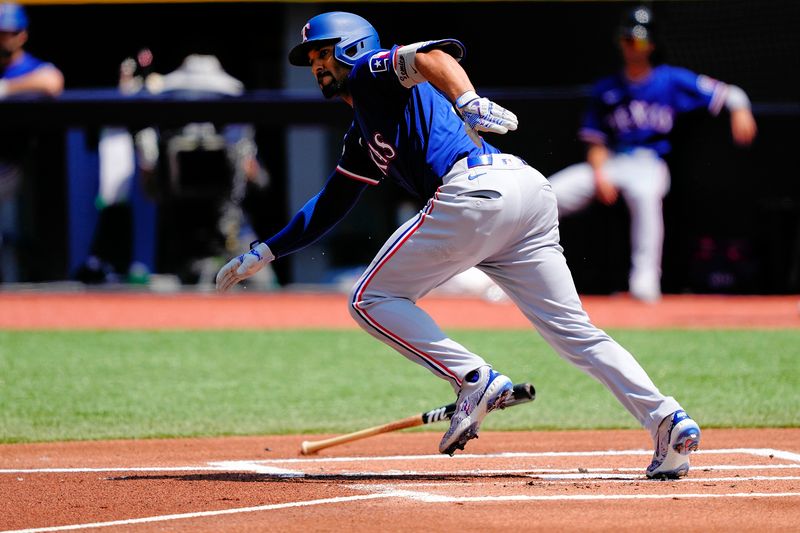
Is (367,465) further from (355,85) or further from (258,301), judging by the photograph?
(258,301)

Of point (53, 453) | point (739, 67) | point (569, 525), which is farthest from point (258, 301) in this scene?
point (569, 525)

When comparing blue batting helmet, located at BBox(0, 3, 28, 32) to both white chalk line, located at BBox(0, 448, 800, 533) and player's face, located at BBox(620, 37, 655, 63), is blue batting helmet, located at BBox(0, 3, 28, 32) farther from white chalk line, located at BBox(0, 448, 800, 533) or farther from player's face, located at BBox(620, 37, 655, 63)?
white chalk line, located at BBox(0, 448, 800, 533)

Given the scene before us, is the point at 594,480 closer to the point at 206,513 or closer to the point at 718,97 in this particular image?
the point at 206,513

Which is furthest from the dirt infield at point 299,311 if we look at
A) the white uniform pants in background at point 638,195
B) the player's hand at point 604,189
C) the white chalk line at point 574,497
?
the white chalk line at point 574,497

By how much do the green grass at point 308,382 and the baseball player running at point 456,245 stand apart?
6.68 feet

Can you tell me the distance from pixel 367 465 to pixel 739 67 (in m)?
8.69

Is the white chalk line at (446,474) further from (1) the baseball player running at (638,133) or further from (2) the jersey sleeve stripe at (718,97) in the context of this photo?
(2) the jersey sleeve stripe at (718,97)

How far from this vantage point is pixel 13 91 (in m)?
13.4

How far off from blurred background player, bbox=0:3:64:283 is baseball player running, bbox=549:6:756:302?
5.21 m

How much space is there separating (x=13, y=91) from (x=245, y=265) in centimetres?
853

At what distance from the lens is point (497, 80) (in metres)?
13.8

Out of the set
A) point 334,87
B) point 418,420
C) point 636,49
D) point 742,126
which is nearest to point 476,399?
point 418,420

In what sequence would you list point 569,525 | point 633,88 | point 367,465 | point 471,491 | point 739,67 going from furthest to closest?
point 739,67 → point 633,88 → point 367,465 → point 471,491 → point 569,525

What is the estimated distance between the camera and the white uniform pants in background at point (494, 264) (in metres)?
5.04
